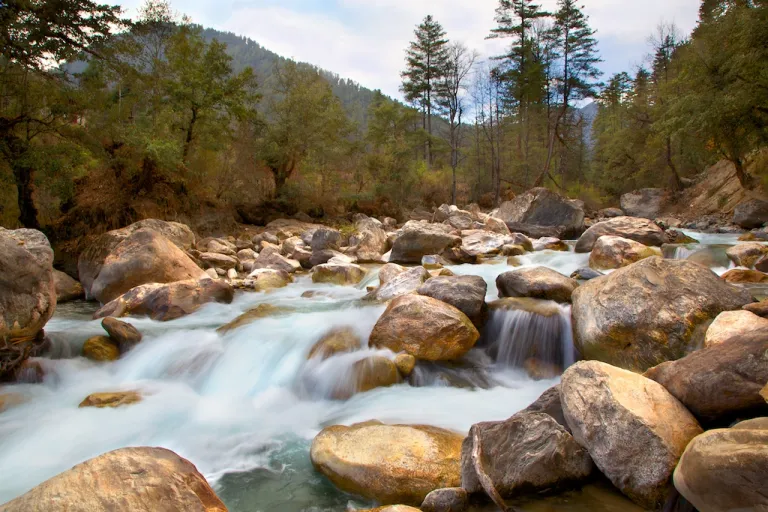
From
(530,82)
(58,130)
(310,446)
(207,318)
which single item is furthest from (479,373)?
(530,82)

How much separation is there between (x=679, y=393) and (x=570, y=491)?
1054 millimetres

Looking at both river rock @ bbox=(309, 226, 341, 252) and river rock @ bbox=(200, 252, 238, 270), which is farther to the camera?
river rock @ bbox=(309, 226, 341, 252)

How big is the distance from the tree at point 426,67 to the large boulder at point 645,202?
41.0 ft

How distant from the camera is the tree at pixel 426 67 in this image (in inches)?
1235

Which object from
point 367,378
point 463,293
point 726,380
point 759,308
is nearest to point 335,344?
point 367,378

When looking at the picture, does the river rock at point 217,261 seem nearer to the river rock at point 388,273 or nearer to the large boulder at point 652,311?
the river rock at point 388,273

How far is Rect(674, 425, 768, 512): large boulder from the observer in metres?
2.07

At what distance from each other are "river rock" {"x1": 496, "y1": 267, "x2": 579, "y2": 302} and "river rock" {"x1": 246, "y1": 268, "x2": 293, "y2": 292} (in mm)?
5255

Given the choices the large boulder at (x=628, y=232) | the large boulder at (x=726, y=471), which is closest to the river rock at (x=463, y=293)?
the large boulder at (x=726, y=471)

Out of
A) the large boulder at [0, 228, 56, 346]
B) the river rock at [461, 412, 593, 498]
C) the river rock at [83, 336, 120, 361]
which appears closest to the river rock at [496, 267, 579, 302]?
the river rock at [461, 412, 593, 498]

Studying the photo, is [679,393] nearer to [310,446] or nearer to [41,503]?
[310,446]

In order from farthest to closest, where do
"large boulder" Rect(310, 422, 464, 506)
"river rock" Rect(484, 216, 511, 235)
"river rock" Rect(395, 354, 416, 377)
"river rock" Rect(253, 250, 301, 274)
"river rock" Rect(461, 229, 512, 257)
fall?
"river rock" Rect(484, 216, 511, 235) < "river rock" Rect(461, 229, 512, 257) < "river rock" Rect(253, 250, 301, 274) < "river rock" Rect(395, 354, 416, 377) < "large boulder" Rect(310, 422, 464, 506)

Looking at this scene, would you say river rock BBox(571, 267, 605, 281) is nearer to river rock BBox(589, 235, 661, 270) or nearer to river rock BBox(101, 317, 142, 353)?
river rock BBox(589, 235, 661, 270)

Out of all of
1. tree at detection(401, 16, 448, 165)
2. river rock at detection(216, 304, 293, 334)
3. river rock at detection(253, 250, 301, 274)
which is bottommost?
river rock at detection(216, 304, 293, 334)
